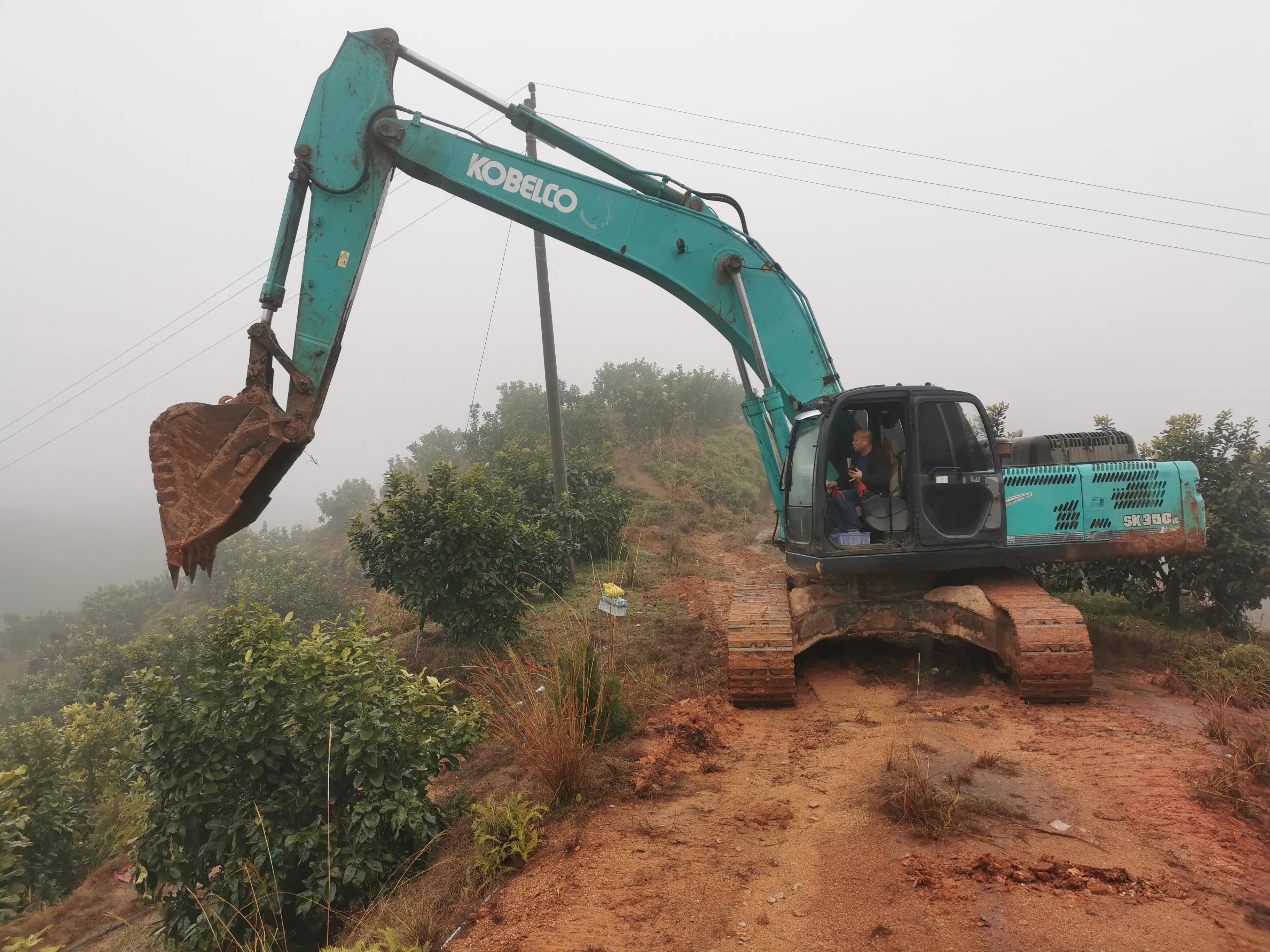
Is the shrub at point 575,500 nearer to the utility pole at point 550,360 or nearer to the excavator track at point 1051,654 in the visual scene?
the utility pole at point 550,360

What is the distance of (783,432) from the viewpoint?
6.85 m

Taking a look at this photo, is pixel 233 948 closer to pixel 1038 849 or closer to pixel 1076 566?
pixel 1038 849

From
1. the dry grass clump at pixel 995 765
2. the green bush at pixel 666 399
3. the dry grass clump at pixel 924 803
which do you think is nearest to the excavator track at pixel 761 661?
the dry grass clump at pixel 995 765

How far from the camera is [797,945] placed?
107 inches

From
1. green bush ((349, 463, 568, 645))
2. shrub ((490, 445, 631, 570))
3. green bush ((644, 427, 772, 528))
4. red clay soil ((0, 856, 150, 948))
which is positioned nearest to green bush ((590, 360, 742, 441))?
green bush ((644, 427, 772, 528))

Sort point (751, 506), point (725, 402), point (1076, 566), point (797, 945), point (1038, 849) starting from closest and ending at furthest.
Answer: point (797, 945), point (1038, 849), point (1076, 566), point (751, 506), point (725, 402)

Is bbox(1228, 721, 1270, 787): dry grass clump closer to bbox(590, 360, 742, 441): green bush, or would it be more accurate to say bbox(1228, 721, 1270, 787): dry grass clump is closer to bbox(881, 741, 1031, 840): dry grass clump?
bbox(881, 741, 1031, 840): dry grass clump

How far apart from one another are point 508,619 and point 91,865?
16.6 feet

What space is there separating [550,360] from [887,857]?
1156cm

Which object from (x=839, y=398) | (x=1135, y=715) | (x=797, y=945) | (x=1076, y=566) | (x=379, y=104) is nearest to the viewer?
(x=797, y=945)

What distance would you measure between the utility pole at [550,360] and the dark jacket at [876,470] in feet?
25.8

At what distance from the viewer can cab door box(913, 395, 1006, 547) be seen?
6.01 m

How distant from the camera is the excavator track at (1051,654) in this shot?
539 cm

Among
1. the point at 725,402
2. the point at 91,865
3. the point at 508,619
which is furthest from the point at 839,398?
the point at 725,402
